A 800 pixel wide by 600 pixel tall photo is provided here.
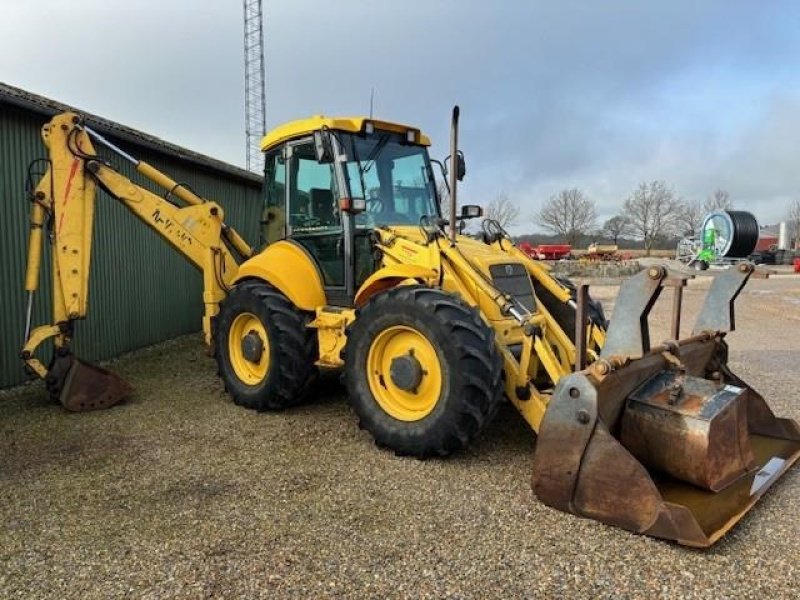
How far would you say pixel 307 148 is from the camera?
6156 mm

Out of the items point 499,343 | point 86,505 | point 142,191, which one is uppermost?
point 142,191

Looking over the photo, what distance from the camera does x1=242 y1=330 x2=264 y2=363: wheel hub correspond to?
19.9 ft

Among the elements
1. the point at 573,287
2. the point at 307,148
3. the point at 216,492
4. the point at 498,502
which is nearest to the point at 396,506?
the point at 498,502

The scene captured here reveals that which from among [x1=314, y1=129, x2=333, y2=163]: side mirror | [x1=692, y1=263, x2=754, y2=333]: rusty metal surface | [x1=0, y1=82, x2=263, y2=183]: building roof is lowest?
→ [x1=692, y1=263, x2=754, y2=333]: rusty metal surface

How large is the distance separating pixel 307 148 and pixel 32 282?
2.94 m

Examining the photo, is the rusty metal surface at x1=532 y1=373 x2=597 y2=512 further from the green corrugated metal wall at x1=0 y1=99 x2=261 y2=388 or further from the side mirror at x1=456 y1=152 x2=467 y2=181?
the green corrugated metal wall at x1=0 y1=99 x2=261 y2=388

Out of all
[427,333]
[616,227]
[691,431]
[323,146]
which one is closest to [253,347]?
[323,146]

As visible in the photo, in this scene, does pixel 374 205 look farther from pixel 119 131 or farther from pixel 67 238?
pixel 119 131

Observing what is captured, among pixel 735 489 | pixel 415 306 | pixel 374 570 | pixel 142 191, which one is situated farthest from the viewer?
pixel 142 191

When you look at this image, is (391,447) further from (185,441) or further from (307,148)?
(307,148)

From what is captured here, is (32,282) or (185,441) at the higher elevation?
(32,282)

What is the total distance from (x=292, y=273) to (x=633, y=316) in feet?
10.8

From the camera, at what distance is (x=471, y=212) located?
6.39 metres

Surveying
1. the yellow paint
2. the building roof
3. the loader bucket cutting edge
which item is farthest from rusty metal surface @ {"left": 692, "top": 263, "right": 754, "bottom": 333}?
the building roof
